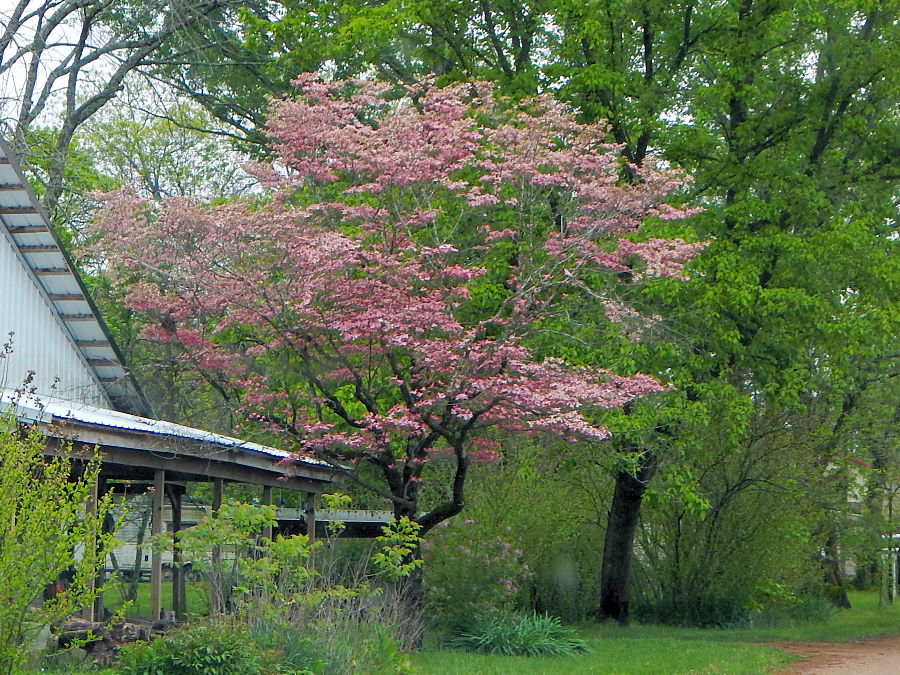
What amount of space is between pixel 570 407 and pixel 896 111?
10.0m

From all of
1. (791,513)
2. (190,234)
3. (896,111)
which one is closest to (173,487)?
(190,234)

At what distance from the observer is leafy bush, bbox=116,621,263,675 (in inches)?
368

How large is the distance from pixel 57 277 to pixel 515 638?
331 inches

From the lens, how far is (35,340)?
621 inches

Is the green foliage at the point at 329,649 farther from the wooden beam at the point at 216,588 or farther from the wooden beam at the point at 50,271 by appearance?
the wooden beam at the point at 50,271

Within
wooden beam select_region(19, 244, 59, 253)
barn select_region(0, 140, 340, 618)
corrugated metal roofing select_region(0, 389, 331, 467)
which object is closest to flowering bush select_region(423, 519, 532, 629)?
barn select_region(0, 140, 340, 618)

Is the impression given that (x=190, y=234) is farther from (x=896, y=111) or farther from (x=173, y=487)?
(x=896, y=111)

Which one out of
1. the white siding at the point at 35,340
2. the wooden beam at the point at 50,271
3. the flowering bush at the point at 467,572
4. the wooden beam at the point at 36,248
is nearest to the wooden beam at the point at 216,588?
the white siding at the point at 35,340

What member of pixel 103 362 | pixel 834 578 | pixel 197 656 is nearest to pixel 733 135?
pixel 103 362

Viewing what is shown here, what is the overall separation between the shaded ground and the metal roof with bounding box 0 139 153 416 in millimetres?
10686

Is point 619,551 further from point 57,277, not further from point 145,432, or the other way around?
point 57,277

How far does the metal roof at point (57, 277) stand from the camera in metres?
15.1

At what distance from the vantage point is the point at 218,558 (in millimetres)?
12117

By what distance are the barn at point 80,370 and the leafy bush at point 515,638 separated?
10.4 ft
